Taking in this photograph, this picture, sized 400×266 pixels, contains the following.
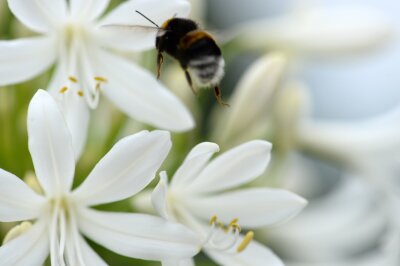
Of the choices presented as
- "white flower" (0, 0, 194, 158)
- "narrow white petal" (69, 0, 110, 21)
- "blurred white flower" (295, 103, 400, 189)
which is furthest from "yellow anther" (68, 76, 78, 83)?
"blurred white flower" (295, 103, 400, 189)

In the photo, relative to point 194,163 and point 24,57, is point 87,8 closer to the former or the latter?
point 24,57

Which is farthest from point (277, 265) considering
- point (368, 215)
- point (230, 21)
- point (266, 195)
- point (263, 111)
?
point (230, 21)

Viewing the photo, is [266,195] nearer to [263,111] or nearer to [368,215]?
[263,111]

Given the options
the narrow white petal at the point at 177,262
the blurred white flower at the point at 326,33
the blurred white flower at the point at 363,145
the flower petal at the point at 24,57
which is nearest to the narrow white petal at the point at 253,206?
the narrow white petal at the point at 177,262

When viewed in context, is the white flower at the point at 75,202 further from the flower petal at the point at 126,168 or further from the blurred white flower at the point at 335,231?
the blurred white flower at the point at 335,231

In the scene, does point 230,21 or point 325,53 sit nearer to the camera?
point 325,53

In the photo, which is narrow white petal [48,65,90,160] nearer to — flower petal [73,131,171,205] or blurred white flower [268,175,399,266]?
flower petal [73,131,171,205]
